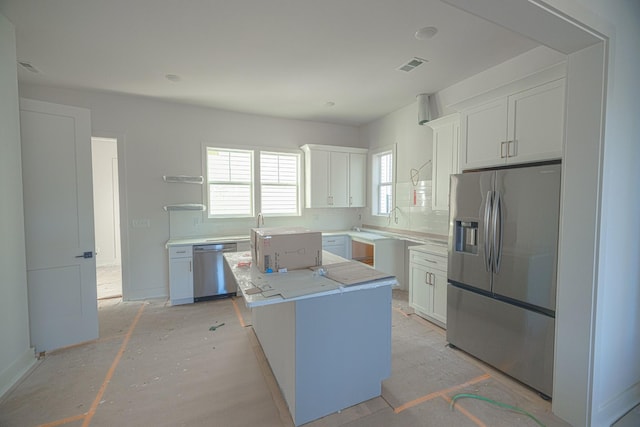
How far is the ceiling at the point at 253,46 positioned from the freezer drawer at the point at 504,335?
2347mm

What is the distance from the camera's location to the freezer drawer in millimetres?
2004

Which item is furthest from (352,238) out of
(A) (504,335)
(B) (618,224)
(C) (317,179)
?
(B) (618,224)

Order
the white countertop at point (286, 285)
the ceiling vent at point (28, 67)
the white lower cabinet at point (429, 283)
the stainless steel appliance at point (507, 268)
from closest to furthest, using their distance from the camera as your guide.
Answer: the white countertop at point (286, 285), the stainless steel appliance at point (507, 268), the ceiling vent at point (28, 67), the white lower cabinet at point (429, 283)

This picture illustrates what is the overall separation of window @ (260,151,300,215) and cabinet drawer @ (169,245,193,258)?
4.50ft

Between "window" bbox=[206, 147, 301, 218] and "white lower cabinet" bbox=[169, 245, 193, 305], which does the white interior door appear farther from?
"window" bbox=[206, 147, 301, 218]

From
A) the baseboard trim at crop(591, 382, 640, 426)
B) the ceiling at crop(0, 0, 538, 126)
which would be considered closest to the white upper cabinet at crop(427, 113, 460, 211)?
the ceiling at crop(0, 0, 538, 126)

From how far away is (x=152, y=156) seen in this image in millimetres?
4086

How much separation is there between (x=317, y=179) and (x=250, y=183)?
117cm

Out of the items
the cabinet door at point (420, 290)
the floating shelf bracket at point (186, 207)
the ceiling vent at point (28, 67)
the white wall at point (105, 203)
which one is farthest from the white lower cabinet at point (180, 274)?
the white wall at point (105, 203)

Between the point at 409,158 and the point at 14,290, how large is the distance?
4677 millimetres

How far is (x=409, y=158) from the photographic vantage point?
14.1ft

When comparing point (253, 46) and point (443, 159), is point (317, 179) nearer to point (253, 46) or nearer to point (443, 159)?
point (443, 159)

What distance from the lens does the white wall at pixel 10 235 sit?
213 centimetres

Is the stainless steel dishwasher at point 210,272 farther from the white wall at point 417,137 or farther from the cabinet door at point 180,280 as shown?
the white wall at point 417,137
